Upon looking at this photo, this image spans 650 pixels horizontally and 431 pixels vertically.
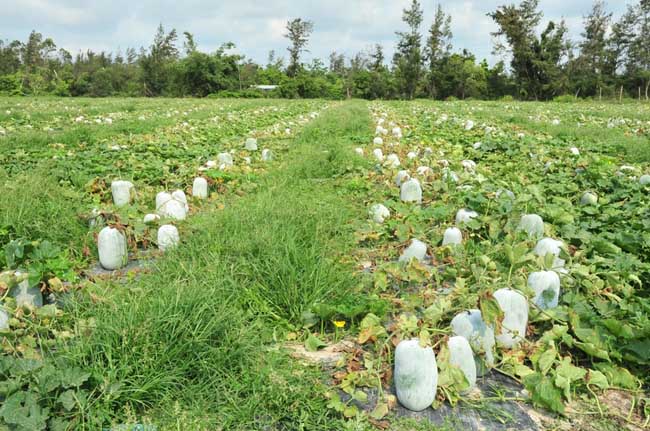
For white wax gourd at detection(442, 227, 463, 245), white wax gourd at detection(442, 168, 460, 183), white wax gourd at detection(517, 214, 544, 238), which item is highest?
white wax gourd at detection(442, 168, 460, 183)

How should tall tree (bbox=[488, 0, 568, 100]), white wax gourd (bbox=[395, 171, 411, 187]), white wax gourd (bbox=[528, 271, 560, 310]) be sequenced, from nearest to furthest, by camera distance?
white wax gourd (bbox=[528, 271, 560, 310]) → white wax gourd (bbox=[395, 171, 411, 187]) → tall tree (bbox=[488, 0, 568, 100])

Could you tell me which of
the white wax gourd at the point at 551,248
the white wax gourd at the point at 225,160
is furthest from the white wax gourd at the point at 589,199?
the white wax gourd at the point at 225,160

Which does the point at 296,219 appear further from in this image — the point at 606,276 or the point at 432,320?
the point at 606,276

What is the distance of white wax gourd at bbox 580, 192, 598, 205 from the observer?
3533 mm

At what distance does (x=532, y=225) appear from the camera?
2945mm

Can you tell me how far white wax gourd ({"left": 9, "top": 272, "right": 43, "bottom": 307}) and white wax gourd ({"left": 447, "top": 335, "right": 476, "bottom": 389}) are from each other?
1873 mm

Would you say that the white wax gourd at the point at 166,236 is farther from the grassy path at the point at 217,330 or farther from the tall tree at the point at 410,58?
the tall tree at the point at 410,58

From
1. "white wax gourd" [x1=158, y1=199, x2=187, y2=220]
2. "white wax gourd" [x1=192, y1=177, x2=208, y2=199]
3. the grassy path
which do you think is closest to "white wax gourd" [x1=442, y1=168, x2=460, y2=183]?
the grassy path

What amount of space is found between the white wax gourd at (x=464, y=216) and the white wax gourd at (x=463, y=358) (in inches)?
56.0

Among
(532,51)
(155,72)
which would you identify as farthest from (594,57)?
(155,72)

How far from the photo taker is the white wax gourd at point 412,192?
3.95 m

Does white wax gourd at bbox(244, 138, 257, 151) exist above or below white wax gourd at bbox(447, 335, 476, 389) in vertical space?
above

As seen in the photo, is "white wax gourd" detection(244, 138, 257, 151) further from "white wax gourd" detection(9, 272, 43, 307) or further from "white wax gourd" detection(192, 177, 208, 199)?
"white wax gourd" detection(9, 272, 43, 307)

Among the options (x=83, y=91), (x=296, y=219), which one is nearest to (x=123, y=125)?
(x=296, y=219)
